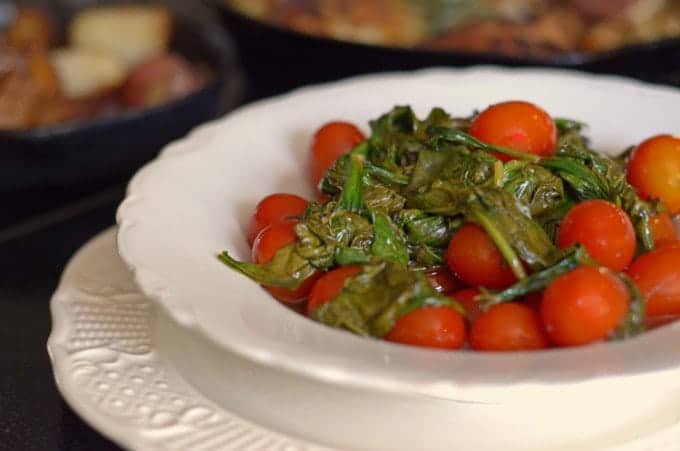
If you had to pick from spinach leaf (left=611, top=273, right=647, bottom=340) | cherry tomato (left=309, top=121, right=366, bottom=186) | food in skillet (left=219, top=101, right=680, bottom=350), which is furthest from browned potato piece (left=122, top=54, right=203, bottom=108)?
spinach leaf (left=611, top=273, right=647, bottom=340)

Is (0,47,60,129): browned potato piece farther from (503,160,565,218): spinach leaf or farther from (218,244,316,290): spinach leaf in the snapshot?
(503,160,565,218): spinach leaf

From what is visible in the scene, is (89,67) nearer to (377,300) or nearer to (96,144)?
(96,144)

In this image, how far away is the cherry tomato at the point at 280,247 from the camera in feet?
3.78

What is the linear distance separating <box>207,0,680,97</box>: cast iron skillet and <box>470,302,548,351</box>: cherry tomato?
889 millimetres

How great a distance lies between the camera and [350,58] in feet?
6.32

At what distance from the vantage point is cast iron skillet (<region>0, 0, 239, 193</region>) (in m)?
1.68

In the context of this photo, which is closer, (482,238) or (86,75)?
(482,238)

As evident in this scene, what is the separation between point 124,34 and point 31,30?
0.19 m

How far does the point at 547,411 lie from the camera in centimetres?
98

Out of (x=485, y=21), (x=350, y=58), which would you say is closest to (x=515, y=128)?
(x=350, y=58)

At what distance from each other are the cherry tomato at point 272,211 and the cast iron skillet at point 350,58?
0.68 m

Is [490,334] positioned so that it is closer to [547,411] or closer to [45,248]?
[547,411]

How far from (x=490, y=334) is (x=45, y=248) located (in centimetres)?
88

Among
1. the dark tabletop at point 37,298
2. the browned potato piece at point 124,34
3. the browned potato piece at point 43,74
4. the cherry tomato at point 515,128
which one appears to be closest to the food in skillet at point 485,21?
the browned potato piece at point 124,34
